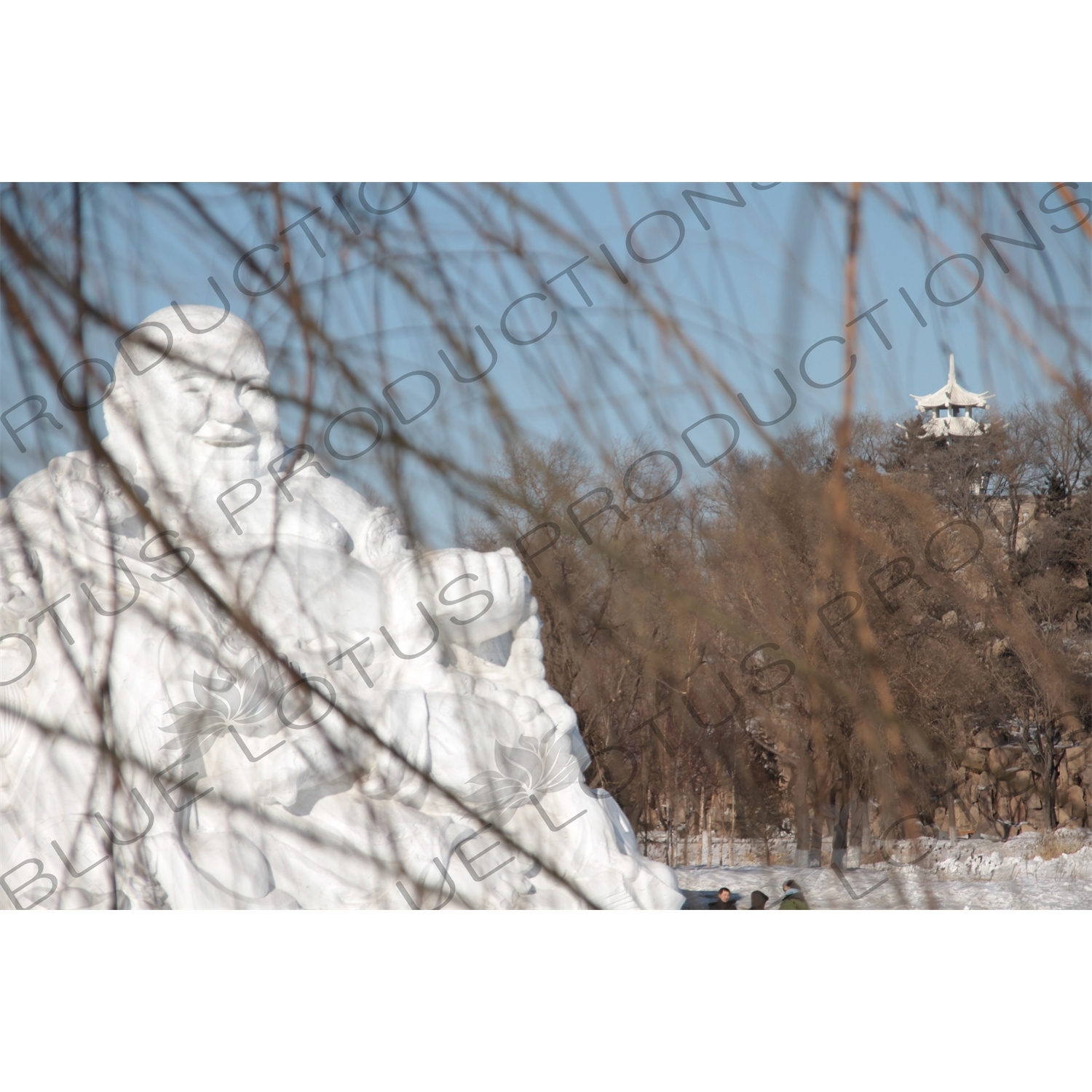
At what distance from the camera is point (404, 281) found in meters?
0.59

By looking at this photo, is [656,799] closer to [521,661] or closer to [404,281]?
A: [521,661]

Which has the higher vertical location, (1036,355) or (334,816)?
(1036,355)

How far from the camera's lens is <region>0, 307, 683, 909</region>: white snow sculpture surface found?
151 cm

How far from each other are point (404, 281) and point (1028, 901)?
130 inches

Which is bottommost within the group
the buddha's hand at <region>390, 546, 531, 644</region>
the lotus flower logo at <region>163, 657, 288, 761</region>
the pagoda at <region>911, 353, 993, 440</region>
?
the lotus flower logo at <region>163, 657, 288, 761</region>

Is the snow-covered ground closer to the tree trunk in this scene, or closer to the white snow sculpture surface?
the tree trunk

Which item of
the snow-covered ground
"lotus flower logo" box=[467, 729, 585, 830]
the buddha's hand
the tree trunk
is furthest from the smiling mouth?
the tree trunk

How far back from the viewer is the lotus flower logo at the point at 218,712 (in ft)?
5.18

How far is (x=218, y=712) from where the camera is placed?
1.61 metres

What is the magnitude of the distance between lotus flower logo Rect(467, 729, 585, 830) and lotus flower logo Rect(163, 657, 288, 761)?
34 centimetres

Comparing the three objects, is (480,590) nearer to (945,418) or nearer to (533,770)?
(533,770)

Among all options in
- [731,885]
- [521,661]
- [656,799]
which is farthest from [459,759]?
[656,799]

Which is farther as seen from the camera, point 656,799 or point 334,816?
point 656,799

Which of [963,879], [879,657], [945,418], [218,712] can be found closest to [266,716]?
[218,712]
